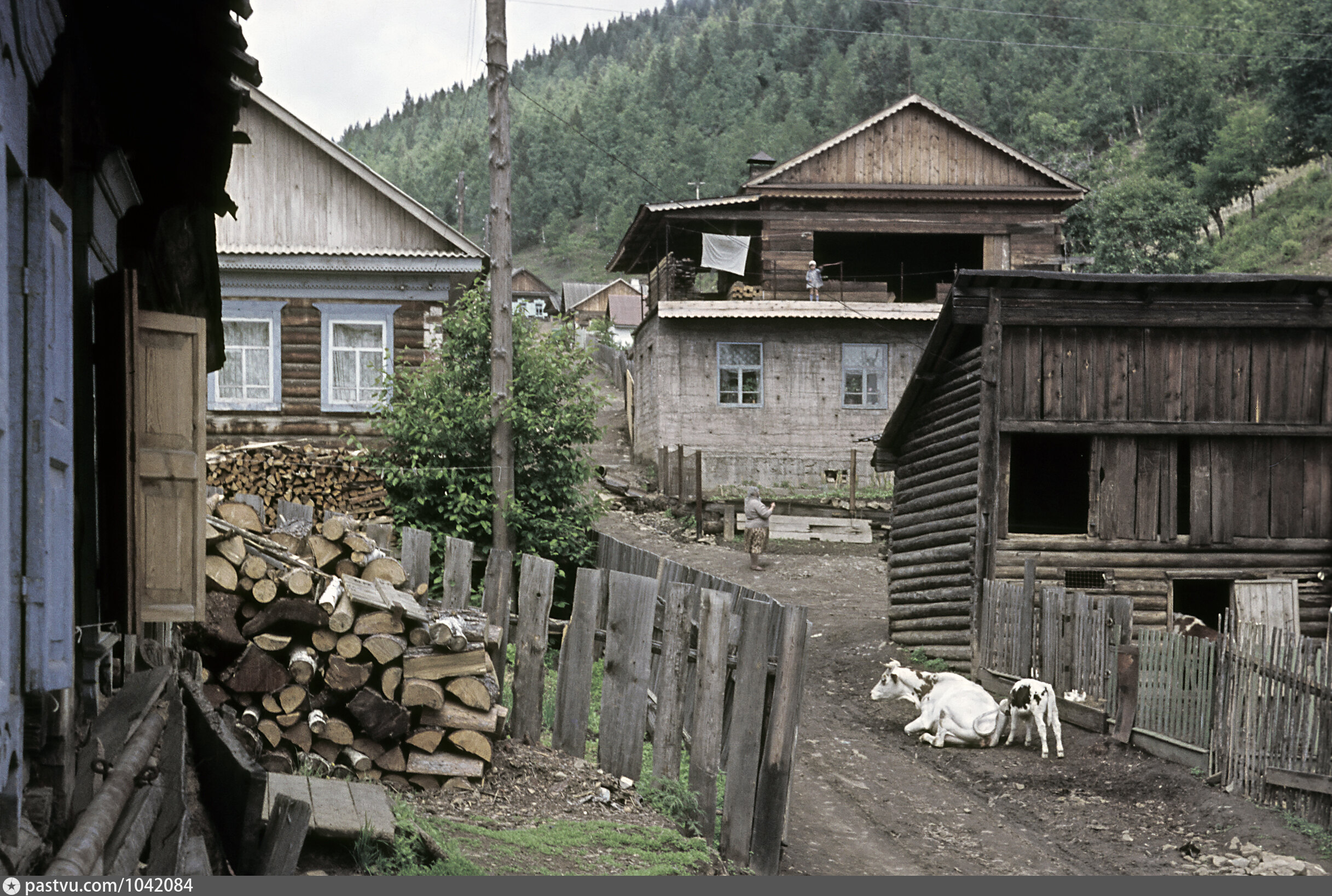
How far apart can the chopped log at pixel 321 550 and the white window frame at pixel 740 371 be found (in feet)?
74.6

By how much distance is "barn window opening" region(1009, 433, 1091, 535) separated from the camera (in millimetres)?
21594

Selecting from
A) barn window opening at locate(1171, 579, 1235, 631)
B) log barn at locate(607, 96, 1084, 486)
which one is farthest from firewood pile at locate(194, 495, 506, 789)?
log barn at locate(607, 96, 1084, 486)

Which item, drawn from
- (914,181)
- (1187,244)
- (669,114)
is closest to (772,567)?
(914,181)

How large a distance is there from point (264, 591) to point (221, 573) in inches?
12.6

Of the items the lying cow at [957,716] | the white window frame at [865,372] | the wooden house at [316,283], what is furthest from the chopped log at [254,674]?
the white window frame at [865,372]

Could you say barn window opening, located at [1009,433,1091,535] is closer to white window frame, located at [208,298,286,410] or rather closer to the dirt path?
the dirt path

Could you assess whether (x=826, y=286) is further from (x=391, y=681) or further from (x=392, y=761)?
(x=392, y=761)

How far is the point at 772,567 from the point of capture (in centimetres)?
2436

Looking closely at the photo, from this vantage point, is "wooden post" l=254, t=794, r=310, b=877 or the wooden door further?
the wooden door

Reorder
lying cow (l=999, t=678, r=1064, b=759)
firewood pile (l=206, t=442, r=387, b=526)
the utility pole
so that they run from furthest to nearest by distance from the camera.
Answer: firewood pile (l=206, t=442, r=387, b=526)
the utility pole
lying cow (l=999, t=678, r=1064, b=759)

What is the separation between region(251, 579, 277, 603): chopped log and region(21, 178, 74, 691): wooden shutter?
3.50 m

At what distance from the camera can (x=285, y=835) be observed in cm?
510

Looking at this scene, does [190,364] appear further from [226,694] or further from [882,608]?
[882,608]

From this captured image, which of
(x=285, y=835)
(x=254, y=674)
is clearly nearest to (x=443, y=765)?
(x=254, y=674)
